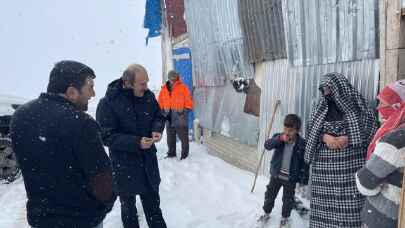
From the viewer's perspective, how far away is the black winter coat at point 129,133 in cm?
333

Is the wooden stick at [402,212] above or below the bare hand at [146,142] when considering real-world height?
below

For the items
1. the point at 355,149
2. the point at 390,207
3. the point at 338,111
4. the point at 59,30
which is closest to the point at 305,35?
the point at 338,111

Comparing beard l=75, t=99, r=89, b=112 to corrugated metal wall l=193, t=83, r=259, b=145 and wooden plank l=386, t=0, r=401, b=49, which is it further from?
corrugated metal wall l=193, t=83, r=259, b=145

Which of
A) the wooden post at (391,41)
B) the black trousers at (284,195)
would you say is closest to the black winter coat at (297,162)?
the black trousers at (284,195)

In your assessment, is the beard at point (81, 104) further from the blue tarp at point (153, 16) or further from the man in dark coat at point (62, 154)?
the blue tarp at point (153, 16)

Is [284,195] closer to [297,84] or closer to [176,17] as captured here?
[297,84]

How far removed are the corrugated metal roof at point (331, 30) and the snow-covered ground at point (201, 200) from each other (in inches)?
78.4

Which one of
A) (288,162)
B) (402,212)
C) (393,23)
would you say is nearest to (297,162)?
(288,162)

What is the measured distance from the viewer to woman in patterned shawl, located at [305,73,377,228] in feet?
10.5

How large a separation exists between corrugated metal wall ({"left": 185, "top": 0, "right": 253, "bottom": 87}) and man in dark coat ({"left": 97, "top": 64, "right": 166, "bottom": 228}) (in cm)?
305

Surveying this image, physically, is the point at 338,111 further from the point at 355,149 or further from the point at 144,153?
the point at 144,153

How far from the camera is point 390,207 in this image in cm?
207

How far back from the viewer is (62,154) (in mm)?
2021

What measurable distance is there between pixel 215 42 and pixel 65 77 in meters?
5.47
